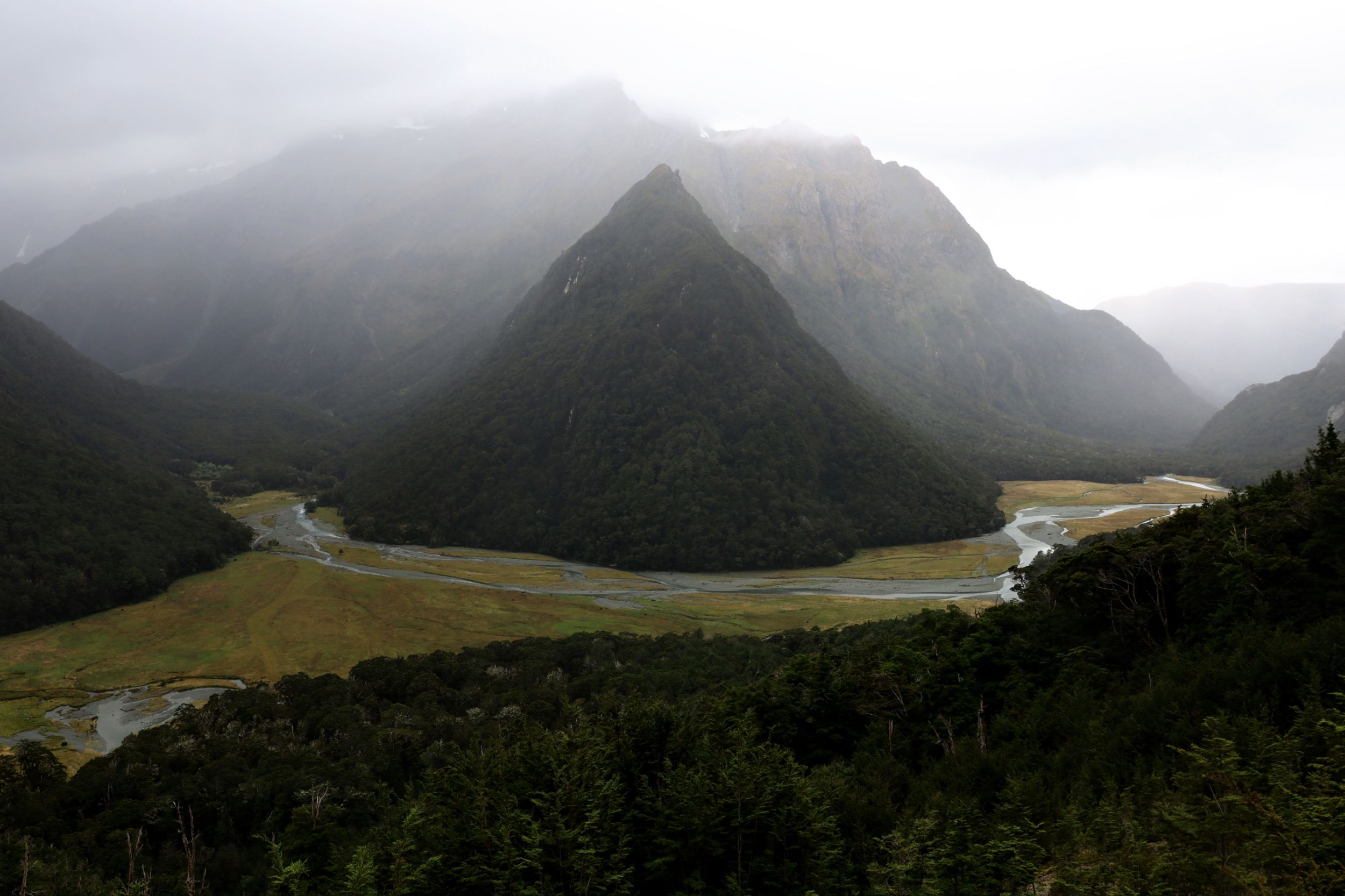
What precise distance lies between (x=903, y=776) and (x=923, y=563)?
10854 centimetres

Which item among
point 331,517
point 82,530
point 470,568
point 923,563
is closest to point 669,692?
point 470,568

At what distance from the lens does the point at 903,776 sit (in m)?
27.6

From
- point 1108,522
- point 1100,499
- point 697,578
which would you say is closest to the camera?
point 697,578

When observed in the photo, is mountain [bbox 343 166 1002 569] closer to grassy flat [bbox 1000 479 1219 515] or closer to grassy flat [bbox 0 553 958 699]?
grassy flat [bbox 1000 479 1219 515]

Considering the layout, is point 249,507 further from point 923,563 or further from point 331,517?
point 923,563

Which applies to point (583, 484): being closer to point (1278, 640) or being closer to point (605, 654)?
point (605, 654)

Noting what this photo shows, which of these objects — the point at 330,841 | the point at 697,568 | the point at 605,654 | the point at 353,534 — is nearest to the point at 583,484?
the point at 697,568

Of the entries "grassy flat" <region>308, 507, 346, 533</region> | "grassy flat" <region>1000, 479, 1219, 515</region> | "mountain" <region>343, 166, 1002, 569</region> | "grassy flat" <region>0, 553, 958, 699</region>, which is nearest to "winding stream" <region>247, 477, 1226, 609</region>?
"grassy flat" <region>308, 507, 346, 533</region>

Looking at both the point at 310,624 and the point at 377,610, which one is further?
the point at 377,610

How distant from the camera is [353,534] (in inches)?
6181

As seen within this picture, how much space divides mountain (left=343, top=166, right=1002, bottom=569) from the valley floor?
793 cm

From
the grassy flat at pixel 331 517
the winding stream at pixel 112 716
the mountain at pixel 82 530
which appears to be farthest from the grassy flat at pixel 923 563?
the mountain at pixel 82 530

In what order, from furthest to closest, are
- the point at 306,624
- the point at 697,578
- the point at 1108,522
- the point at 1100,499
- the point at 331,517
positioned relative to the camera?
the point at 1100,499
the point at 331,517
the point at 1108,522
the point at 697,578
the point at 306,624

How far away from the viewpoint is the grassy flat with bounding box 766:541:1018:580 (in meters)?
120
